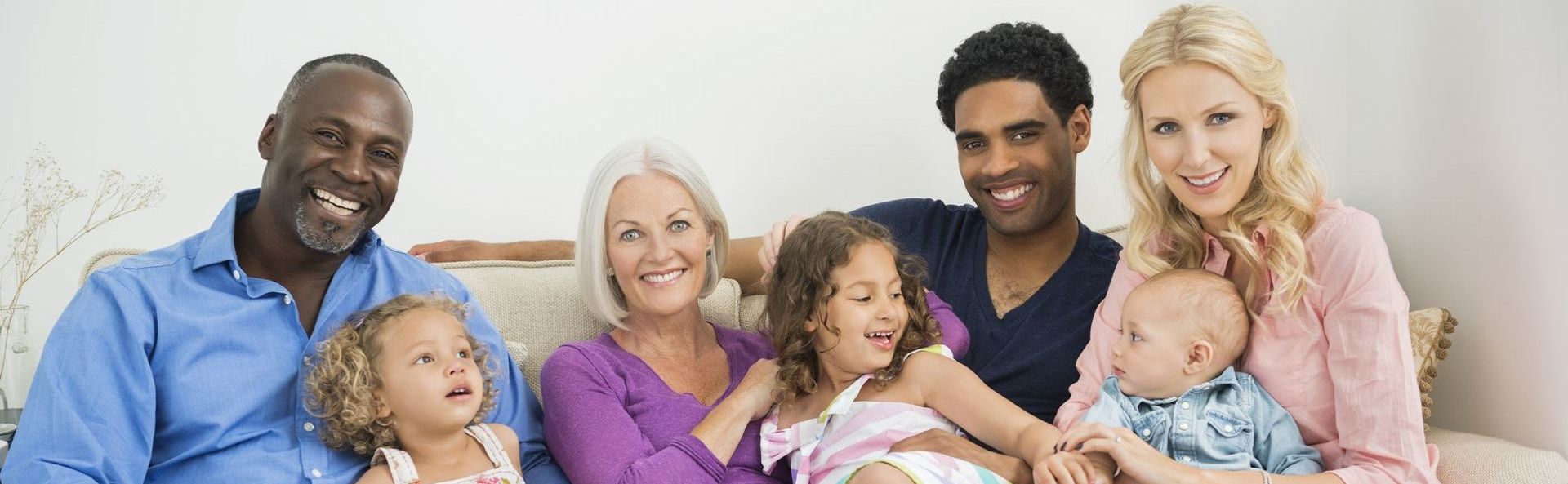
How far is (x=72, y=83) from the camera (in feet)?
9.46

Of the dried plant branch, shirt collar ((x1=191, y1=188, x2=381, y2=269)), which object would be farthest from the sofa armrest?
the dried plant branch

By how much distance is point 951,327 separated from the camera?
7.71ft

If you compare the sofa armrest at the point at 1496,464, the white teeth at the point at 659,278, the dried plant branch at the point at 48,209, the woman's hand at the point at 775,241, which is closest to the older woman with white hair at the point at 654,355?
the white teeth at the point at 659,278

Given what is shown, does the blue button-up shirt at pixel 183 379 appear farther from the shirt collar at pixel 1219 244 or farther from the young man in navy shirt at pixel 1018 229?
the shirt collar at pixel 1219 244

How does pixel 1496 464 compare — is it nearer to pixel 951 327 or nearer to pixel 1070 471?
pixel 1070 471

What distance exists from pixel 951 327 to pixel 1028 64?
616mm

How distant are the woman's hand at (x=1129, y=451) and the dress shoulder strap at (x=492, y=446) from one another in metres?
0.96

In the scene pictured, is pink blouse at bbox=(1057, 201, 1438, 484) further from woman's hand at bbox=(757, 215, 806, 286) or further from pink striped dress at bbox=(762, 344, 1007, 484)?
woman's hand at bbox=(757, 215, 806, 286)

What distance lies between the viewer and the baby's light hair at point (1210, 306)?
2010mm

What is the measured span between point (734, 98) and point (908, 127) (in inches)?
20.0

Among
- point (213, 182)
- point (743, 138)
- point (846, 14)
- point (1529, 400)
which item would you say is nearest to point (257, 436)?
point (213, 182)

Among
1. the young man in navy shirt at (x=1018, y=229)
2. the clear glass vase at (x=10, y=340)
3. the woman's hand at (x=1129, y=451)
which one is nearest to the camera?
the woman's hand at (x=1129, y=451)

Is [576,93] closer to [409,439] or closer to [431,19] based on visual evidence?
[431,19]

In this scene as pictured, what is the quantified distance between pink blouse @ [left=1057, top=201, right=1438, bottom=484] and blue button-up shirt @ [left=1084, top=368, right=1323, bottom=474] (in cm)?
5
